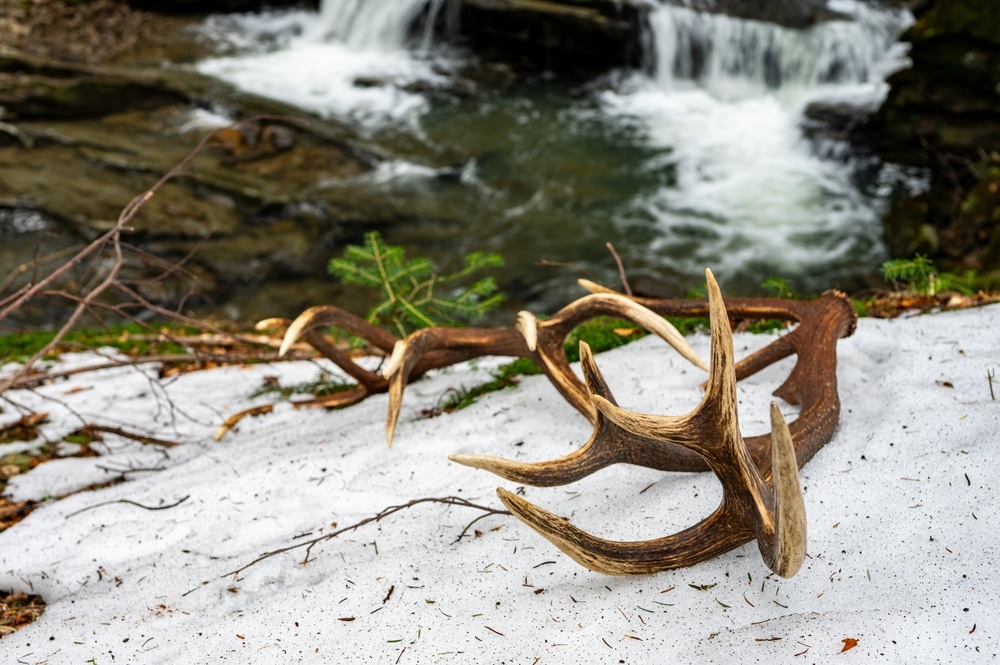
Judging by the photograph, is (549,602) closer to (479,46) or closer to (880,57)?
(880,57)

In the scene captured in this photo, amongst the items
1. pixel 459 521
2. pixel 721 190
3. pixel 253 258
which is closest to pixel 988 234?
pixel 721 190

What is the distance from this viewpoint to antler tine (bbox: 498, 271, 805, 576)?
1.89 m

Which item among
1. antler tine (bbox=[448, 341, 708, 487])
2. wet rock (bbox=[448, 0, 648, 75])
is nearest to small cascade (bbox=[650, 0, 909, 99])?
wet rock (bbox=[448, 0, 648, 75])

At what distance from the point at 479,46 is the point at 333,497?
39.0 ft

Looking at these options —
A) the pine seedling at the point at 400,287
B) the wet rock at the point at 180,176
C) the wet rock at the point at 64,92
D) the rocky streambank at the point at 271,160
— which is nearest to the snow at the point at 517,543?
the pine seedling at the point at 400,287

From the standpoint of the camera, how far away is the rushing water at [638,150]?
869 cm

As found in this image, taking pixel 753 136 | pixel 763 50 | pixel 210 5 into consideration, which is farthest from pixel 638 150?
pixel 210 5

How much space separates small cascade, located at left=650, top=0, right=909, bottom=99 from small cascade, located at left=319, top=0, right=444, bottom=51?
13.5 feet

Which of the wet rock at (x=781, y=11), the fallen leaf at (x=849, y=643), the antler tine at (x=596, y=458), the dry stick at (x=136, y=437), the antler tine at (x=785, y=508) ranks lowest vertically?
the dry stick at (x=136, y=437)

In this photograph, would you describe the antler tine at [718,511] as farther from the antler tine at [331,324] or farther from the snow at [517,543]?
the antler tine at [331,324]

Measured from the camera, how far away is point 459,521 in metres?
2.66

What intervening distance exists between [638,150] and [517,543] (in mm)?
9113

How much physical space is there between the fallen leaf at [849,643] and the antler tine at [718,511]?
20 cm

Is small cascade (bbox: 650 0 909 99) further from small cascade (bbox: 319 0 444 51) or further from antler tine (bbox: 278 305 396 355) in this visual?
antler tine (bbox: 278 305 396 355)
